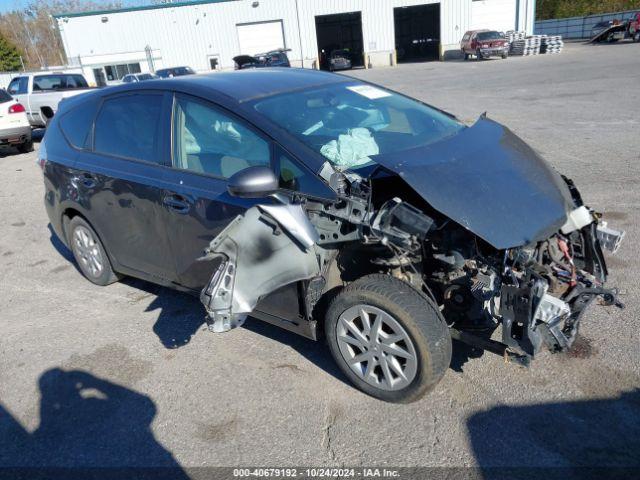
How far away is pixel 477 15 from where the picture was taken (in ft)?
122

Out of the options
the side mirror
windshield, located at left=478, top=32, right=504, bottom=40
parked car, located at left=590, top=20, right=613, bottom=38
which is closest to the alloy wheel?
the side mirror

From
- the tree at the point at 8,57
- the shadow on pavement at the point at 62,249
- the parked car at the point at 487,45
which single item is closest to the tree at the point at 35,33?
the tree at the point at 8,57

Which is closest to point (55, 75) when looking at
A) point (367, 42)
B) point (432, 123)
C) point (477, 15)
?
point (432, 123)

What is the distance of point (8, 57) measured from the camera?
58875mm

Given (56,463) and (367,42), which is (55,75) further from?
(367,42)

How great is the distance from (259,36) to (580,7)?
1281 inches

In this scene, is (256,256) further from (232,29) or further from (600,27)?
(600,27)

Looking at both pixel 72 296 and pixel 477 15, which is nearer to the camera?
pixel 72 296

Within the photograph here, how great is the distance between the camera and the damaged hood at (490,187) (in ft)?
8.49

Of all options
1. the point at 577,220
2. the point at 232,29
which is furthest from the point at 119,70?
the point at 577,220

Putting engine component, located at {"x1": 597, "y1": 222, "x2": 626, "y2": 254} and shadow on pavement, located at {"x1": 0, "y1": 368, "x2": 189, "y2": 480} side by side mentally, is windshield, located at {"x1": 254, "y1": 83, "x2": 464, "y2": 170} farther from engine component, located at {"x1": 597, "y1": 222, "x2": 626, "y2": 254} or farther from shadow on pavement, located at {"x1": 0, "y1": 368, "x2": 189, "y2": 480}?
shadow on pavement, located at {"x1": 0, "y1": 368, "x2": 189, "y2": 480}

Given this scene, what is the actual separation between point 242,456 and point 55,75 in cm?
1519

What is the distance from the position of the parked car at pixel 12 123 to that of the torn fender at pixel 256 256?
1143 cm

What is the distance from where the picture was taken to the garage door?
37719 mm
